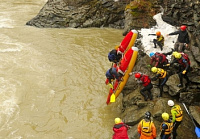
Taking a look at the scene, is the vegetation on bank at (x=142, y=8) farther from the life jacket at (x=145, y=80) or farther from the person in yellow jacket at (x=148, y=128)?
the person in yellow jacket at (x=148, y=128)

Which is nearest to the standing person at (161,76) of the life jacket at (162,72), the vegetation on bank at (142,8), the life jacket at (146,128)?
the life jacket at (162,72)

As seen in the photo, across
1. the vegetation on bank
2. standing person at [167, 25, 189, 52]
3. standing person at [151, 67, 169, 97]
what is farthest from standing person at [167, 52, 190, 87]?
the vegetation on bank

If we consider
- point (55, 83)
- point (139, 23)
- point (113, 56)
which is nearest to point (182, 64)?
point (113, 56)

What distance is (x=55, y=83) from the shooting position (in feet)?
35.9

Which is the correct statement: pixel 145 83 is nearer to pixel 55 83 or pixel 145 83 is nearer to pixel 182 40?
pixel 182 40

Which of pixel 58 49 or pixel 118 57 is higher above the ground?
pixel 118 57

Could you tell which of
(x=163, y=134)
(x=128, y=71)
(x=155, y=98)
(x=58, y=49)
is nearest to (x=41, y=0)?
(x=58, y=49)

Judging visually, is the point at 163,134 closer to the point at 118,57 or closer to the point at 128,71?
the point at 128,71

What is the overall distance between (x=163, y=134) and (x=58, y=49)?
9.81 m

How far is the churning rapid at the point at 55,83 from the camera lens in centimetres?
838

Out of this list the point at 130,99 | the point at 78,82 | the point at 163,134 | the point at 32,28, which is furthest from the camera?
the point at 32,28

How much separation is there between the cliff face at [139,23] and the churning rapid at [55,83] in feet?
3.21

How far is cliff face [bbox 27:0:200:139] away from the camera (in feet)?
25.3

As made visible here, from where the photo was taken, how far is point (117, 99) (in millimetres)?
9984
